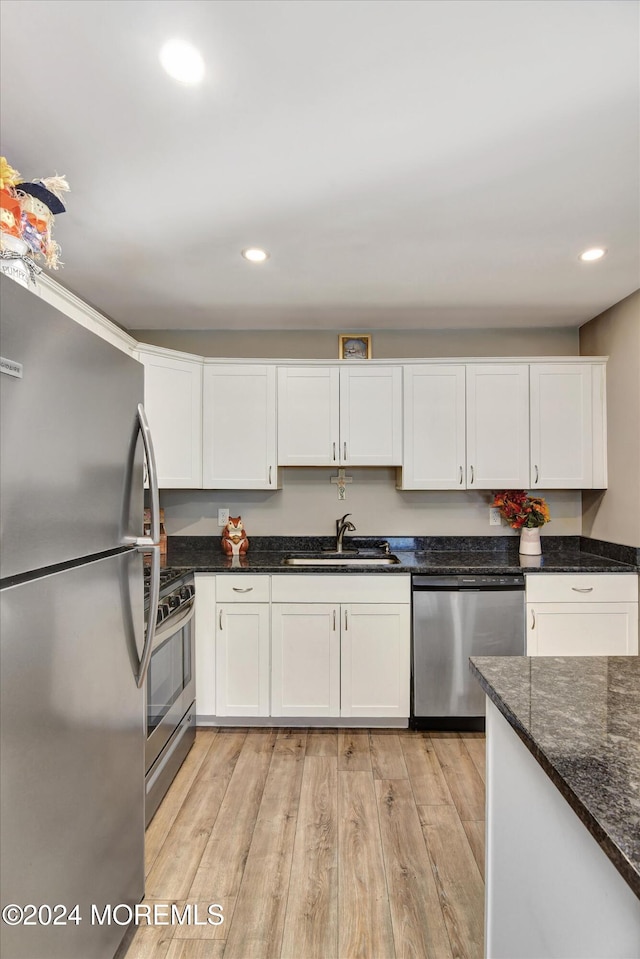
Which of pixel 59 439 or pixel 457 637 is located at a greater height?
pixel 59 439

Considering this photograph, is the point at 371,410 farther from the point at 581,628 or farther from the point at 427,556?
the point at 581,628

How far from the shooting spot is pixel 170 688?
101 inches

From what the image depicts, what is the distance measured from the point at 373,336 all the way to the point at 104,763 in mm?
3040

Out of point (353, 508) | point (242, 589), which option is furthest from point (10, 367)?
point (353, 508)

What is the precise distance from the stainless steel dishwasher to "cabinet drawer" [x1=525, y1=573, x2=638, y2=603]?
111 mm

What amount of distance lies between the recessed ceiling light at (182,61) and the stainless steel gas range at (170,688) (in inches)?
68.6

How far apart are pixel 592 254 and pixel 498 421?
3.73 ft

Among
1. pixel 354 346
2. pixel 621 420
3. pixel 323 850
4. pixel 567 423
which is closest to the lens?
pixel 323 850

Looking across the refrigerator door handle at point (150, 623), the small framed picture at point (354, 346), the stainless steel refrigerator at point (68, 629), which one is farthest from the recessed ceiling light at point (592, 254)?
the refrigerator door handle at point (150, 623)

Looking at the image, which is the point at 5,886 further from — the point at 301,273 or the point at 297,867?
the point at 301,273

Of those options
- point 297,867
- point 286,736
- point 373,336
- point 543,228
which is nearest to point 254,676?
point 286,736

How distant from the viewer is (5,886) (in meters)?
1.00

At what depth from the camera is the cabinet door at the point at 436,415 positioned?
11.1ft

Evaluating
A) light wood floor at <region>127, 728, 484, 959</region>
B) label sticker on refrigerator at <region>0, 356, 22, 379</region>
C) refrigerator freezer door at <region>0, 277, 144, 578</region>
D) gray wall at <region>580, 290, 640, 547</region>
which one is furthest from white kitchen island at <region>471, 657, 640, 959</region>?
gray wall at <region>580, 290, 640, 547</region>
